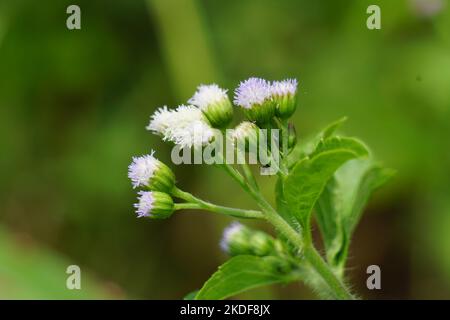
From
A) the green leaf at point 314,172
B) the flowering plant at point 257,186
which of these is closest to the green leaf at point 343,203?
the flowering plant at point 257,186

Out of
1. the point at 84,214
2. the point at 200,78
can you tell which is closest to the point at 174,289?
the point at 84,214

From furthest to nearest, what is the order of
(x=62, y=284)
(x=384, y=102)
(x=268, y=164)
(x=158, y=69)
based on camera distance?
(x=158, y=69)
(x=384, y=102)
(x=62, y=284)
(x=268, y=164)

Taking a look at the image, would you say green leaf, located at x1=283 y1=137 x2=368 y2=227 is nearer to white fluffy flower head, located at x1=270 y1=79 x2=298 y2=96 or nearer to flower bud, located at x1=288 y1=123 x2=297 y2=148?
flower bud, located at x1=288 y1=123 x2=297 y2=148

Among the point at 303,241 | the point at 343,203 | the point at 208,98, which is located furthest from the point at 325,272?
the point at 208,98

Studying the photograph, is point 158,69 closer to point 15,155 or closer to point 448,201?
point 15,155

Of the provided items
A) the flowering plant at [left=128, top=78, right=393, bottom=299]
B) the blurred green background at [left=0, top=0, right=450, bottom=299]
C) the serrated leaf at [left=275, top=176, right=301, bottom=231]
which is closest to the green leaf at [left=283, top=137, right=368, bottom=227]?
the flowering plant at [left=128, top=78, right=393, bottom=299]

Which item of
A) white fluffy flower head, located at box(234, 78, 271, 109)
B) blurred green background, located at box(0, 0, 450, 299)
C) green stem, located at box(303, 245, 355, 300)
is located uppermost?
blurred green background, located at box(0, 0, 450, 299)

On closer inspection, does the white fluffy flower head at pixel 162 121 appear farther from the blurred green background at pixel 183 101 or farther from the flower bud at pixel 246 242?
the blurred green background at pixel 183 101
